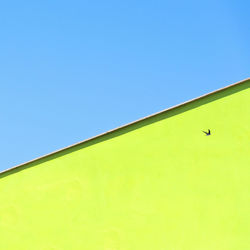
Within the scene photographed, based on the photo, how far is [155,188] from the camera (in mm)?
9711

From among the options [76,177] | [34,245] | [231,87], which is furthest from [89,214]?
[231,87]

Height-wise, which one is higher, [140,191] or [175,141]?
[175,141]

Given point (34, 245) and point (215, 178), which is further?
point (34, 245)

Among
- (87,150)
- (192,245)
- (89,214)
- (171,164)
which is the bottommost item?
(192,245)

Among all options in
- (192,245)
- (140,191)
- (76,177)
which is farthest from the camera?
(76,177)

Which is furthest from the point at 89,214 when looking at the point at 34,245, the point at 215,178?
the point at 215,178

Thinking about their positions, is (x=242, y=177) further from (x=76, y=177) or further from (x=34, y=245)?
(x=34, y=245)

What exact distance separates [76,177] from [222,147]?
3704 mm

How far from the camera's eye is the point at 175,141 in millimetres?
9719

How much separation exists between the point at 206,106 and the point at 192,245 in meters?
3.20

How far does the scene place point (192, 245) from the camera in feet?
30.2

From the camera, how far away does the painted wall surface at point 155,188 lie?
30.4 feet

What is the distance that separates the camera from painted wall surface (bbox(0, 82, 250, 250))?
9266mm

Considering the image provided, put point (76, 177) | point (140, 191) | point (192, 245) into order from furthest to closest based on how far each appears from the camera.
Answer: point (76, 177)
point (140, 191)
point (192, 245)
